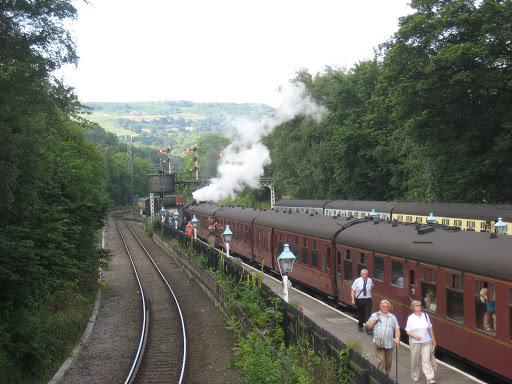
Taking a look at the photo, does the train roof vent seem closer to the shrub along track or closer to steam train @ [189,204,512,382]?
steam train @ [189,204,512,382]

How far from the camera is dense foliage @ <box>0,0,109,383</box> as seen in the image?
13.4 metres

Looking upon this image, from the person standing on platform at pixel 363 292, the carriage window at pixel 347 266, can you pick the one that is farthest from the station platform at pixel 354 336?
the carriage window at pixel 347 266

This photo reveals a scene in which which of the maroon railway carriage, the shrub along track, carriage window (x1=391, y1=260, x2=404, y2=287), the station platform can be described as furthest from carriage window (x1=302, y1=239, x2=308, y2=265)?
carriage window (x1=391, y1=260, x2=404, y2=287)

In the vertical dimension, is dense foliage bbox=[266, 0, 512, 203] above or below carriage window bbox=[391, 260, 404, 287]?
above

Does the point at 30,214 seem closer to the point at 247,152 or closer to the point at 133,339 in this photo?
the point at 133,339

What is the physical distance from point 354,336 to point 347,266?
3.35m

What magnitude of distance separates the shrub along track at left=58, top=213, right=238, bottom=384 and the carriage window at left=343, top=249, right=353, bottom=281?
3773mm

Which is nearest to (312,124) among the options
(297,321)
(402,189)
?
(402,189)

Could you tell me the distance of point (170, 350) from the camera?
16016 mm

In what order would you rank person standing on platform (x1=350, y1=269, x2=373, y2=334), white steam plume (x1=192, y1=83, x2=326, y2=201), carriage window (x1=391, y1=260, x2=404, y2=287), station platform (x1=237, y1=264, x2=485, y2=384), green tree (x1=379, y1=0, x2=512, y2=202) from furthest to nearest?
white steam plume (x1=192, y1=83, x2=326, y2=201)
green tree (x1=379, y1=0, x2=512, y2=202)
carriage window (x1=391, y1=260, x2=404, y2=287)
person standing on platform (x1=350, y1=269, x2=373, y2=334)
station platform (x1=237, y1=264, x2=485, y2=384)

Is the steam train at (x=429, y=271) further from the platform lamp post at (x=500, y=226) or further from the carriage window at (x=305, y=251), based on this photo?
the platform lamp post at (x=500, y=226)

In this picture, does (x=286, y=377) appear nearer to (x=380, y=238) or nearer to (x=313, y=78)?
(x=380, y=238)

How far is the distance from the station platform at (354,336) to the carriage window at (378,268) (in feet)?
4.71

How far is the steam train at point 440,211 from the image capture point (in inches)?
841
